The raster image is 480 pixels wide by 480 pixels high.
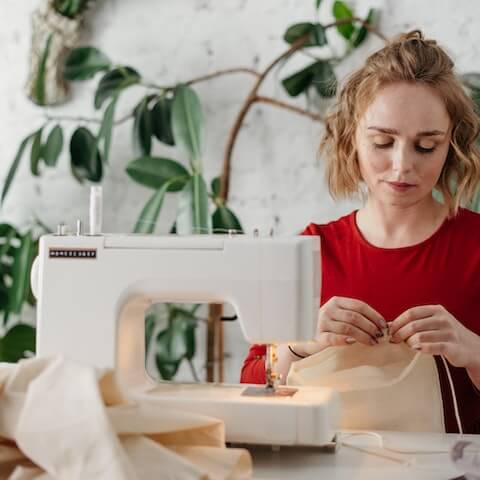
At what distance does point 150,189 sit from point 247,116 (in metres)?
0.42

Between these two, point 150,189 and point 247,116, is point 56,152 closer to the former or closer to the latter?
point 150,189

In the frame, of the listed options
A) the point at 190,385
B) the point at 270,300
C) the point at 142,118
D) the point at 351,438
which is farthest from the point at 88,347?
the point at 142,118

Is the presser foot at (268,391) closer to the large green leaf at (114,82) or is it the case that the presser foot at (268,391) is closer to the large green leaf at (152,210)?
the large green leaf at (152,210)

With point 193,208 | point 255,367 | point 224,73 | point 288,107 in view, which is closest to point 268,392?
point 255,367

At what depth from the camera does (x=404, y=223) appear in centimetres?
189

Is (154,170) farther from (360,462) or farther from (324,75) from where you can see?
(360,462)

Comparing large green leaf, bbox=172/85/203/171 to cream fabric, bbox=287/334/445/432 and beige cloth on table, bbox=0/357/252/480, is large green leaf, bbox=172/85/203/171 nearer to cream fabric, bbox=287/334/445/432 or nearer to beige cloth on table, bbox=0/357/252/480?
cream fabric, bbox=287/334/445/432

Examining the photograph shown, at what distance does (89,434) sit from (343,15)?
2327 mm

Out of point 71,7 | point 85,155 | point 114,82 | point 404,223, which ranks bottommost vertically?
point 404,223

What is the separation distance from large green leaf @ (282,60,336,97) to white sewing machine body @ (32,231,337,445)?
5.66 feet

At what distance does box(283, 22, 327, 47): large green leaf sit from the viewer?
2.98 metres

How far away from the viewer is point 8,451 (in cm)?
114

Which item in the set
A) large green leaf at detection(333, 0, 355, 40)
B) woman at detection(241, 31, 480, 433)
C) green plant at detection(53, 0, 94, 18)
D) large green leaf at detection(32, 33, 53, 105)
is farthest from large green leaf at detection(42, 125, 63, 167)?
woman at detection(241, 31, 480, 433)

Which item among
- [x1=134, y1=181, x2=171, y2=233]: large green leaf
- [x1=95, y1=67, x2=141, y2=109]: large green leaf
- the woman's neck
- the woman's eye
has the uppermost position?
[x1=95, y1=67, x2=141, y2=109]: large green leaf
